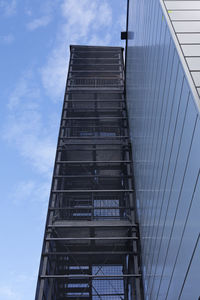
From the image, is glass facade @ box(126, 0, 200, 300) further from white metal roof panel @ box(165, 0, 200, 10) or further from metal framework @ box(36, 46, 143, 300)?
metal framework @ box(36, 46, 143, 300)

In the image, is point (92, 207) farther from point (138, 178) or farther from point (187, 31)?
point (187, 31)

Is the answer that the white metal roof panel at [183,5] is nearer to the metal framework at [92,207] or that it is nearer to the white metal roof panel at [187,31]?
the white metal roof panel at [187,31]

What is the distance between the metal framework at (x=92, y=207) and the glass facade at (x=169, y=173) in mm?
3003

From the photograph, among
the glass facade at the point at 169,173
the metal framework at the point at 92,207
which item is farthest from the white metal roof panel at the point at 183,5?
the metal framework at the point at 92,207

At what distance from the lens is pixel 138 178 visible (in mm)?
17469

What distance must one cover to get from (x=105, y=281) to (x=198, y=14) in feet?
42.0

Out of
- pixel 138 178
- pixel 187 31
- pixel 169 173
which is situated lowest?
pixel 169 173

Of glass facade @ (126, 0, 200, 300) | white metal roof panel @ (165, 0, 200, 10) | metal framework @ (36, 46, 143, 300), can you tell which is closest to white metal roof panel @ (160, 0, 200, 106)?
white metal roof panel @ (165, 0, 200, 10)

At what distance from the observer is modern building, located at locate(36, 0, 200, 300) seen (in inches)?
306

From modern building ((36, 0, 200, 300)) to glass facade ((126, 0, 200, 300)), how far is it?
0.03m

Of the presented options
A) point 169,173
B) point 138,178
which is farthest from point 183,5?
point 138,178

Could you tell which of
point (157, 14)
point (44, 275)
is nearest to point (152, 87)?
point (157, 14)

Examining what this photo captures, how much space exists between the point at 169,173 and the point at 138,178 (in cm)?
817

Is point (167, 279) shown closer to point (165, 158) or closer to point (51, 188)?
point (165, 158)
